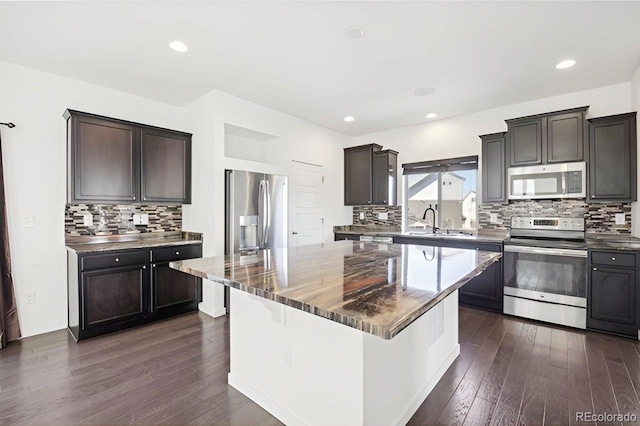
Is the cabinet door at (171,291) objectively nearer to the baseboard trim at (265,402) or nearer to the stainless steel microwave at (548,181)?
the baseboard trim at (265,402)

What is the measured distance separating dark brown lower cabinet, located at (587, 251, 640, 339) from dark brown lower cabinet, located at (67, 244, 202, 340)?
4425mm

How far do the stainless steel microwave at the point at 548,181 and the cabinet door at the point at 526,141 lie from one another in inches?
4.3

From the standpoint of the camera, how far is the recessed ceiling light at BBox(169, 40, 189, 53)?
8.37ft

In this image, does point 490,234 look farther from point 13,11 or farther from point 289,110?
point 13,11

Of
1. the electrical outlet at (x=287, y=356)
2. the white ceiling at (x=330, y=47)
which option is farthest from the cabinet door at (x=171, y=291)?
the electrical outlet at (x=287, y=356)

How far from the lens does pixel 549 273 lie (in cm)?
329

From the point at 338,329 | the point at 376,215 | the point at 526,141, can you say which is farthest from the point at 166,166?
the point at 526,141

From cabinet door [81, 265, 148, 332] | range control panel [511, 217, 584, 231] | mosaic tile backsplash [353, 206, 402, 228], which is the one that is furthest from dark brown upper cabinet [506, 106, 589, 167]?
cabinet door [81, 265, 148, 332]

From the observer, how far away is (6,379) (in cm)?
220

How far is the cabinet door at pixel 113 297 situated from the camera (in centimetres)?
289

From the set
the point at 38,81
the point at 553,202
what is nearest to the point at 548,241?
the point at 553,202

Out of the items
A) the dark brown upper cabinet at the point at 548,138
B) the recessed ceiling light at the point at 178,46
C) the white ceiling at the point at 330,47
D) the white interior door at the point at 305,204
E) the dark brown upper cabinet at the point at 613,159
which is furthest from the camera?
the white interior door at the point at 305,204

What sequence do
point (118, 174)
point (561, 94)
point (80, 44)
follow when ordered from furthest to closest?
1. point (561, 94)
2. point (118, 174)
3. point (80, 44)

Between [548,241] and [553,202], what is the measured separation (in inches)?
28.4
